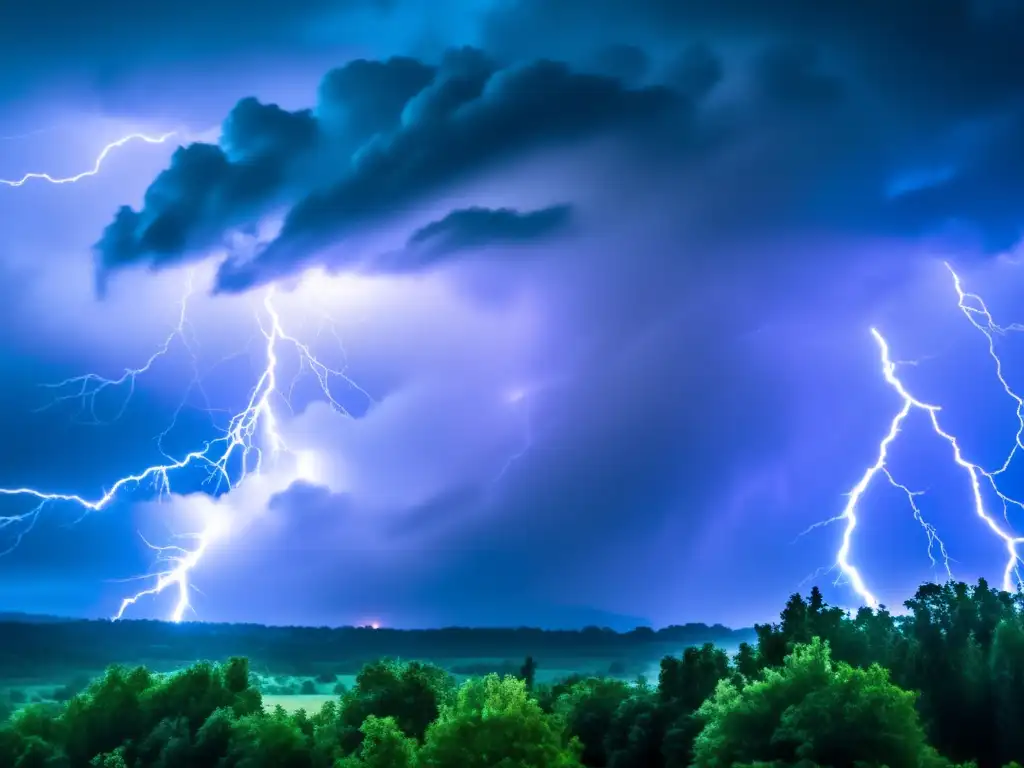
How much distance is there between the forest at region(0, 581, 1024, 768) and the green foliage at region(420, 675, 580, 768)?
5cm

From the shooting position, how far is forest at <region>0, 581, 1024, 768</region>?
22766 mm

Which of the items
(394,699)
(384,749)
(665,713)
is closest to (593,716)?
(665,713)

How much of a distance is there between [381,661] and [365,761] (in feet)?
65.4

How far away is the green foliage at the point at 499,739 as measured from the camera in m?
27.6

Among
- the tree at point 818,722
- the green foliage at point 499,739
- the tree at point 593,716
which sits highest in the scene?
the tree at point 818,722

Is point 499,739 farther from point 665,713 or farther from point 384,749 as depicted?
point 665,713

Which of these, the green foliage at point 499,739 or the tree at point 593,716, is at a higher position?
the green foliage at point 499,739

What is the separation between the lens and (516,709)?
2814 cm

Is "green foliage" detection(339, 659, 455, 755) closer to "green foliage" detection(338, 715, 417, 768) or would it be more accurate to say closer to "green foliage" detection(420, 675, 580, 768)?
"green foliage" detection(338, 715, 417, 768)

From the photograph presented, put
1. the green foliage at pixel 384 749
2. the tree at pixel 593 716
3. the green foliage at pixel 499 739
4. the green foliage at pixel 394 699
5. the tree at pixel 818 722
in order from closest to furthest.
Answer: the tree at pixel 818 722
the green foliage at pixel 499 739
the green foliage at pixel 384 749
the green foliage at pixel 394 699
the tree at pixel 593 716

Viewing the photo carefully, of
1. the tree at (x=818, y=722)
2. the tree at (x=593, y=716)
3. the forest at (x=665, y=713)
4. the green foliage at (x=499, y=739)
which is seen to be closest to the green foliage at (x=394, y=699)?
the forest at (x=665, y=713)

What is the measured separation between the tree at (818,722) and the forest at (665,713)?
39 millimetres

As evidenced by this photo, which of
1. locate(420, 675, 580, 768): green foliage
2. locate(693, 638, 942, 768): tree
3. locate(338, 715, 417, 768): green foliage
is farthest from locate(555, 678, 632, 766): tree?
locate(693, 638, 942, 768): tree

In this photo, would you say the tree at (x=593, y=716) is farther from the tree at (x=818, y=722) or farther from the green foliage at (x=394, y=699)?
the tree at (x=818, y=722)
